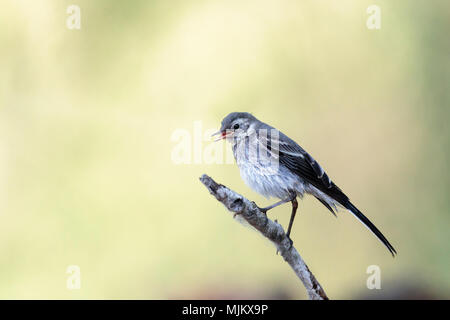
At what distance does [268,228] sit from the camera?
4.09m

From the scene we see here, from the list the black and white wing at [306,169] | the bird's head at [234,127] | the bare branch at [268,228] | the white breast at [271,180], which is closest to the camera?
the bare branch at [268,228]

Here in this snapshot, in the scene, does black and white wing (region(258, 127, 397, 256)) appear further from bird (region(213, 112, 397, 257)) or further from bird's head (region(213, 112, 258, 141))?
bird's head (region(213, 112, 258, 141))

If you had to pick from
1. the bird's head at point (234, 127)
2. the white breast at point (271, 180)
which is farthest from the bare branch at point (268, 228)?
the bird's head at point (234, 127)

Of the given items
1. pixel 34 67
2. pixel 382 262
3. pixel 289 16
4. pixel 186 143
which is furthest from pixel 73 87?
pixel 382 262

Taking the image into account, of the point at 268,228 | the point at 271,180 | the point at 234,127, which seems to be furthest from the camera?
the point at 234,127

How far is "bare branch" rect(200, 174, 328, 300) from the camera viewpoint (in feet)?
12.2

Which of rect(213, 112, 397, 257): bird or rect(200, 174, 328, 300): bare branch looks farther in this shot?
rect(213, 112, 397, 257): bird

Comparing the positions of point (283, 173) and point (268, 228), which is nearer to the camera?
point (268, 228)

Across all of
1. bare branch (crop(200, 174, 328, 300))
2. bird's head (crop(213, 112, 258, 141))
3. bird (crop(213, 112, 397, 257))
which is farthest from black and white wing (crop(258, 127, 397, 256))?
bare branch (crop(200, 174, 328, 300))

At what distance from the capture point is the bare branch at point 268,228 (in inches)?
147

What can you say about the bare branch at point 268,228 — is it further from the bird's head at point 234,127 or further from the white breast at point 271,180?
the bird's head at point 234,127

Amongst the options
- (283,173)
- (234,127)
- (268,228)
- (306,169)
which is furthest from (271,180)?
(268,228)

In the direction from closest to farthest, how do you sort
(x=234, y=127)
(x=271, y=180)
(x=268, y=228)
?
(x=268, y=228), (x=271, y=180), (x=234, y=127)

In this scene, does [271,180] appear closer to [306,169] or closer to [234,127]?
[306,169]
